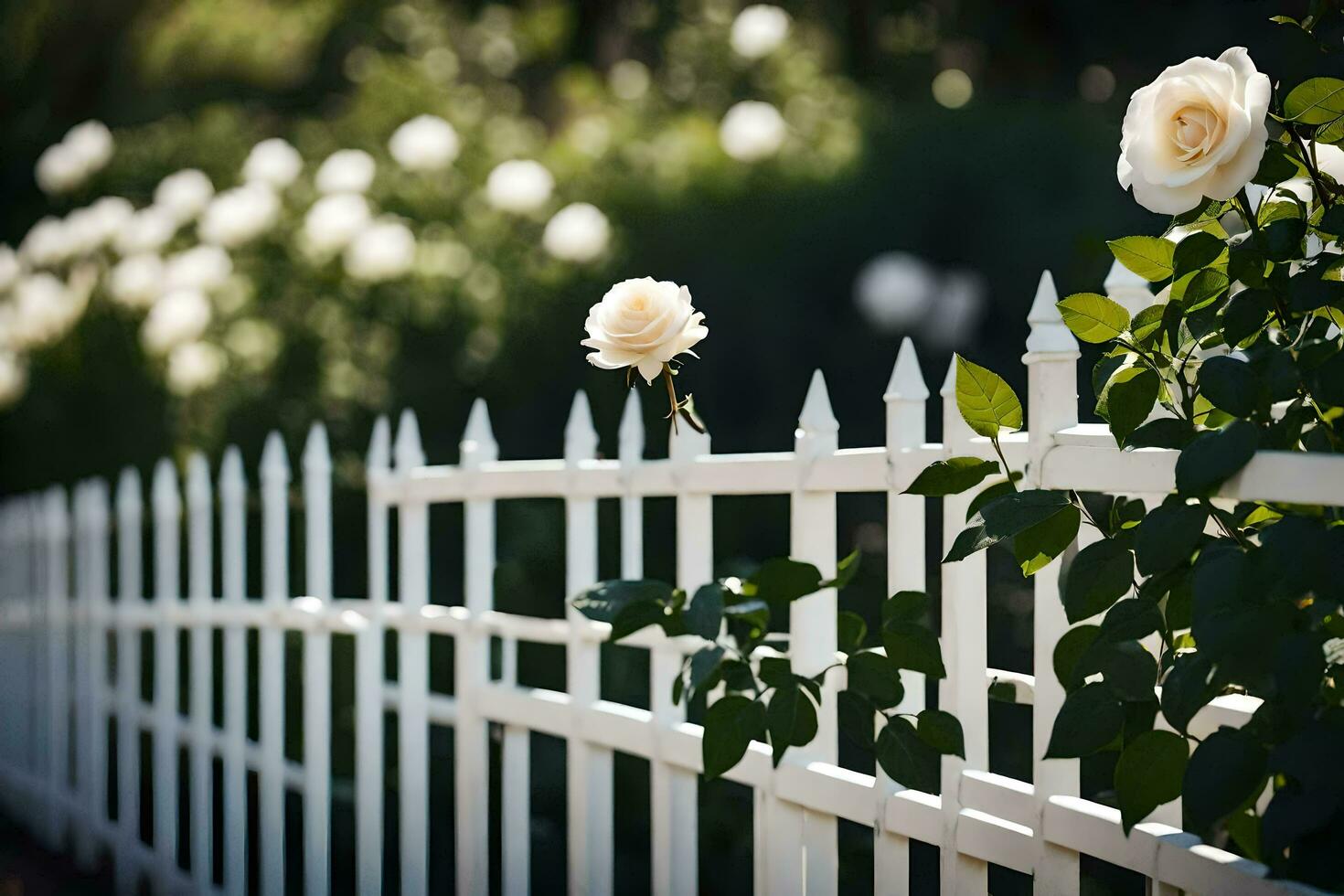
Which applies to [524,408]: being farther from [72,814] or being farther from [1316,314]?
[1316,314]

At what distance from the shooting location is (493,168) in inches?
188

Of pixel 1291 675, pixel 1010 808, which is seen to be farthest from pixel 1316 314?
pixel 1010 808

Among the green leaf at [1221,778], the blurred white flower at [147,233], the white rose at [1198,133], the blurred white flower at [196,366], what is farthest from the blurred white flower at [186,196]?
the green leaf at [1221,778]

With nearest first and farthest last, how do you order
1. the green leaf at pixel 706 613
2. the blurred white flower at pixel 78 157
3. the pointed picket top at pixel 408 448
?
the green leaf at pixel 706 613 → the pointed picket top at pixel 408 448 → the blurred white flower at pixel 78 157

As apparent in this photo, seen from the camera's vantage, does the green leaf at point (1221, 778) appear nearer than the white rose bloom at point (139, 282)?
Yes

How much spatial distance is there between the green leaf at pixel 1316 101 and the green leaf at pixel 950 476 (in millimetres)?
534

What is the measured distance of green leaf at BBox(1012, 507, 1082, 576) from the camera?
155 centimetres

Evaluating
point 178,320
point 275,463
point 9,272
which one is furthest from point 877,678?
point 9,272

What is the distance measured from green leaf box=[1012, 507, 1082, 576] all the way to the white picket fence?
6.5 inches

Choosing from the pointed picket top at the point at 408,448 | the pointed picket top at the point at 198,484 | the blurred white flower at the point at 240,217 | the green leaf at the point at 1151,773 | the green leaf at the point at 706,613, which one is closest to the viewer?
the green leaf at the point at 1151,773

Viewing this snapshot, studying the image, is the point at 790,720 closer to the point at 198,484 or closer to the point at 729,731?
the point at 729,731

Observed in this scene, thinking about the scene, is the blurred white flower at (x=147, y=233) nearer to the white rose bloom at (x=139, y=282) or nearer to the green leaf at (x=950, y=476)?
the white rose bloom at (x=139, y=282)

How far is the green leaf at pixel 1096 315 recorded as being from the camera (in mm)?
1539

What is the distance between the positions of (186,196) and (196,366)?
2.81 feet
